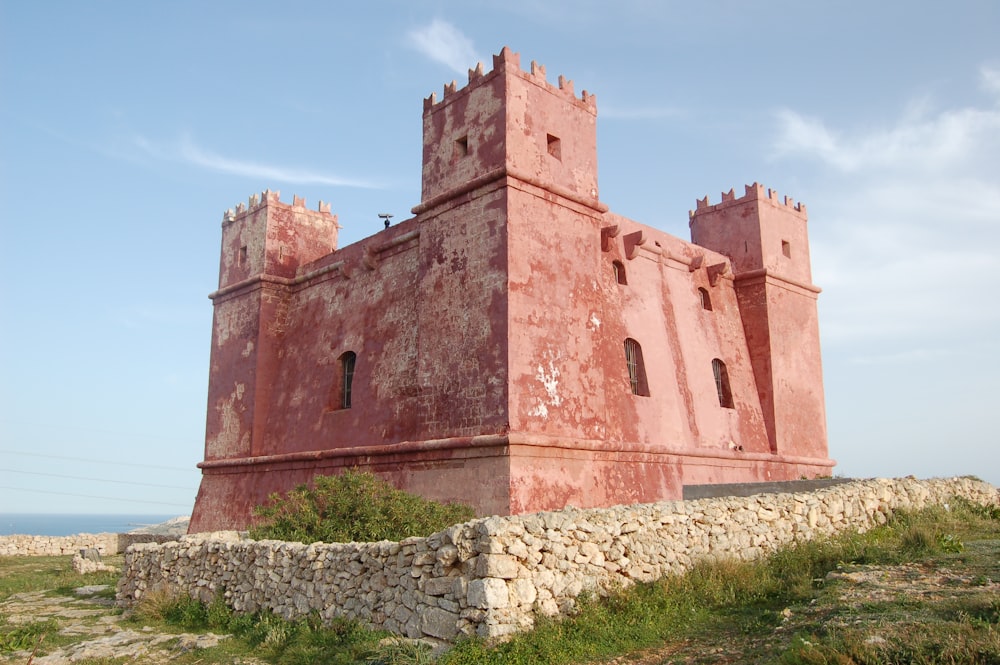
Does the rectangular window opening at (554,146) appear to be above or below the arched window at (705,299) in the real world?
above

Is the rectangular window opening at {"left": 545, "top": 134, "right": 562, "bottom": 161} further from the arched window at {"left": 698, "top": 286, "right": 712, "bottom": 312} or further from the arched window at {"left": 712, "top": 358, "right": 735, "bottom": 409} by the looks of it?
the arched window at {"left": 712, "top": 358, "right": 735, "bottom": 409}

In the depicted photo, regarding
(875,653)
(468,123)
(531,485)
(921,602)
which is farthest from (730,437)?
A: (875,653)

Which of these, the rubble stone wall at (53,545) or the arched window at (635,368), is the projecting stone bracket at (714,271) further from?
the rubble stone wall at (53,545)

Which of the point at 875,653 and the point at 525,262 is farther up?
the point at 525,262

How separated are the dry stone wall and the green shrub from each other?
2.04ft

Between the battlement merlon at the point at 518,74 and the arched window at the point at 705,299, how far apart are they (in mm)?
5566

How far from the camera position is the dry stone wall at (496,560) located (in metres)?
7.36

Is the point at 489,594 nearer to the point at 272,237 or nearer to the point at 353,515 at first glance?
the point at 353,515

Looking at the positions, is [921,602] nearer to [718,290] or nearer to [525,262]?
[525,262]

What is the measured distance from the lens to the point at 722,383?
1897cm

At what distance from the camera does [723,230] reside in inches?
819

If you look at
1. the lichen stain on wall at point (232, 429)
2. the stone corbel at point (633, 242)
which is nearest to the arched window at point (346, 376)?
the lichen stain on wall at point (232, 429)

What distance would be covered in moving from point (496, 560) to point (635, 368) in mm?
9898

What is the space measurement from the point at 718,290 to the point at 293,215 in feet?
34.6
